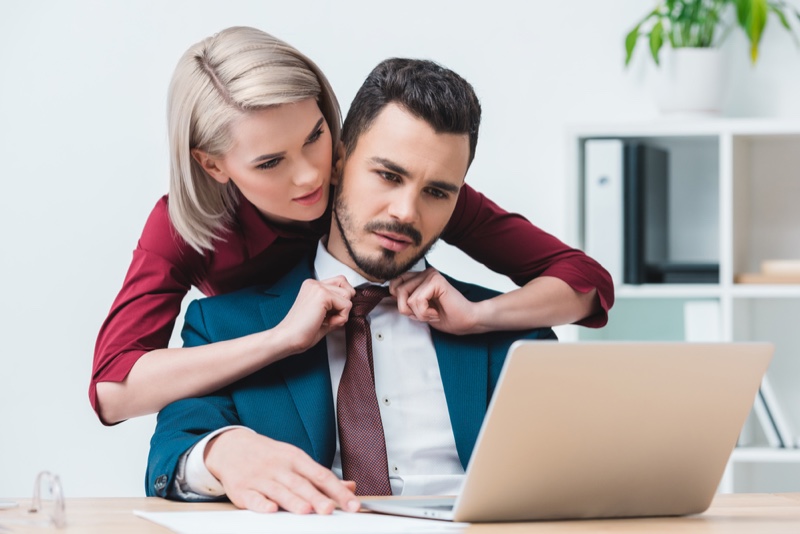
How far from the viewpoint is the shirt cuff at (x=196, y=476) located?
1248 mm

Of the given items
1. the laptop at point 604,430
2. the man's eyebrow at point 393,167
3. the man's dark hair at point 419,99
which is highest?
the man's dark hair at point 419,99

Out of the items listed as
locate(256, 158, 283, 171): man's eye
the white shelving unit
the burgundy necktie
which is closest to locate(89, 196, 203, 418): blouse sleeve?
locate(256, 158, 283, 171): man's eye

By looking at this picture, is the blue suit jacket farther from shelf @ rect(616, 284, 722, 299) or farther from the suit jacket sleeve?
shelf @ rect(616, 284, 722, 299)

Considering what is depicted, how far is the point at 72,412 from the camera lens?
133 inches

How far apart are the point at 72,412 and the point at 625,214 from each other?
74.6 inches

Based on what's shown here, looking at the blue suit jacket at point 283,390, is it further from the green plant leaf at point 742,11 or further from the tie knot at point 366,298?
the green plant leaf at point 742,11

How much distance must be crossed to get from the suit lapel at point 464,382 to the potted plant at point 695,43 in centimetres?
166

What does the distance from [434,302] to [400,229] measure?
137mm

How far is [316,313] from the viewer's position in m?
1.49

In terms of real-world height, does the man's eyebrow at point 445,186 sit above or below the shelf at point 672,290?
above

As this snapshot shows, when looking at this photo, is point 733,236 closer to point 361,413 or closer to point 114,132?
point 361,413

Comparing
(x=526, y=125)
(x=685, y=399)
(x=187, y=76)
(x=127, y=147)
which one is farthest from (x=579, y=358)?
(x=127, y=147)

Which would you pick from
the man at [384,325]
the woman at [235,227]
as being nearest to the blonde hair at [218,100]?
the woman at [235,227]

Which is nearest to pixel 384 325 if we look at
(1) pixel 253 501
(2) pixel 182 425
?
(2) pixel 182 425
